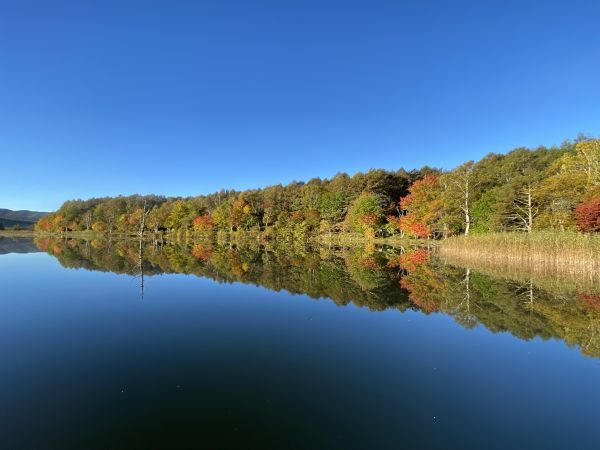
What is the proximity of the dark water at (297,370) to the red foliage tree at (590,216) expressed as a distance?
1160 centimetres

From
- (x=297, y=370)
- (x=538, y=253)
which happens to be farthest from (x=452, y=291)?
(x=297, y=370)

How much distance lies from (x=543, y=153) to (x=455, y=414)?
49485 mm

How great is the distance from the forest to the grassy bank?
4743mm

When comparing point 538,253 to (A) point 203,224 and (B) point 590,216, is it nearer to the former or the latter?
(B) point 590,216

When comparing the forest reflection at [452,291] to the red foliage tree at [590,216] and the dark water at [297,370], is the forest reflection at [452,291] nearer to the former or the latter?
the dark water at [297,370]

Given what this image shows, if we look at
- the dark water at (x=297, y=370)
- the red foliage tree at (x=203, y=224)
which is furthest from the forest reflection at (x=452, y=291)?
the red foliage tree at (x=203, y=224)

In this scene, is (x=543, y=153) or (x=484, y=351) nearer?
(x=484, y=351)

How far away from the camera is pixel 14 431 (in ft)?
12.1

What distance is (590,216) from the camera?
19.9 metres

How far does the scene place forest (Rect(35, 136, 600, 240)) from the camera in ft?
85.4

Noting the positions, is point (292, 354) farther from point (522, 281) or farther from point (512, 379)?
point (522, 281)

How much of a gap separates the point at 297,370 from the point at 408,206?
41.1 m

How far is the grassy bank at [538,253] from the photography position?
15461 millimetres

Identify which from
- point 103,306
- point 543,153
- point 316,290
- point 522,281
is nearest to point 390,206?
point 543,153
